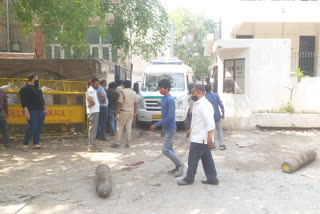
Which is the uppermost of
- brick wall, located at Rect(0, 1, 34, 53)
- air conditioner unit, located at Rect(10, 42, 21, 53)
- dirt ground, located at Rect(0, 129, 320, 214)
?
brick wall, located at Rect(0, 1, 34, 53)

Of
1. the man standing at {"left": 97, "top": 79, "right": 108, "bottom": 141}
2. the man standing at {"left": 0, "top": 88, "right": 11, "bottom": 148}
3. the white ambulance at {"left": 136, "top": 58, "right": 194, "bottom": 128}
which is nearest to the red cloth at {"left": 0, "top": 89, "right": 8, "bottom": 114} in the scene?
the man standing at {"left": 0, "top": 88, "right": 11, "bottom": 148}

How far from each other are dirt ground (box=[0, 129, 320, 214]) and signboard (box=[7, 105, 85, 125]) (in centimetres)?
64

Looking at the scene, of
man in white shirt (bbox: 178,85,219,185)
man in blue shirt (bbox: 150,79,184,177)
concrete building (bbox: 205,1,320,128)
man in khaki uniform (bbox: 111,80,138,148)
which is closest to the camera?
man in white shirt (bbox: 178,85,219,185)

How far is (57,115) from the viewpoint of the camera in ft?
27.4

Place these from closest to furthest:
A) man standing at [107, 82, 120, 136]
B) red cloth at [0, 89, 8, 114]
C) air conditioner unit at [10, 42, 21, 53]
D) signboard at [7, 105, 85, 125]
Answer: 1. red cloth at [0, 89, 8, 114]
2. signboard at [7, 105, 85, 125]
3. man standing at [107, 82, 120, 136]
4. air conditioner unit at [10, 42, 21, 53]

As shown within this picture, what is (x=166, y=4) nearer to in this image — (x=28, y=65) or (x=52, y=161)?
(x=28, y=65)

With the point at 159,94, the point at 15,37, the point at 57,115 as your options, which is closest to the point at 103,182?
the point at 57,115

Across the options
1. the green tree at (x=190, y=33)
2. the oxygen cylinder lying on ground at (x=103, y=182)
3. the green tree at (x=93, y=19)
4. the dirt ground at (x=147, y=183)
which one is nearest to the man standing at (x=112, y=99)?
the dirt ground at (x=147, y=183)

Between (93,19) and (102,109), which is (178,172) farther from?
(93,19)

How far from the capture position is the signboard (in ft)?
26.3

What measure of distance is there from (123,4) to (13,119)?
7.70 meters

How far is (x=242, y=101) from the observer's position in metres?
10.4

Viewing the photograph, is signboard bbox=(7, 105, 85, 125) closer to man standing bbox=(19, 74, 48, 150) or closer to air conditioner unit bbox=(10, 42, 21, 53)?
man standing bbox=(19, 74, 48, 150)

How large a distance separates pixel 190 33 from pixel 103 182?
123ft
